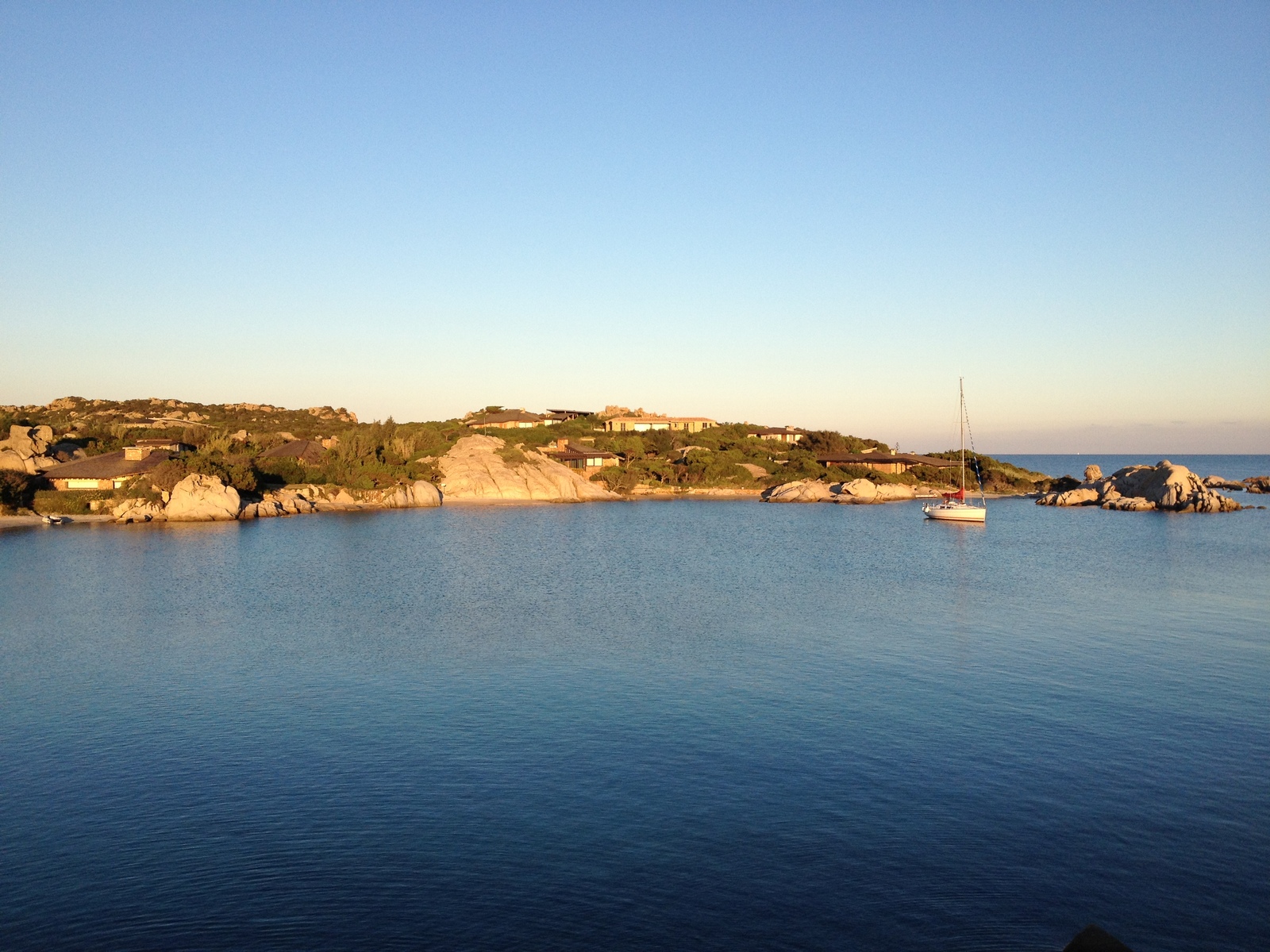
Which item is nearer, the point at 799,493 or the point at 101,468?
the point at 101,468

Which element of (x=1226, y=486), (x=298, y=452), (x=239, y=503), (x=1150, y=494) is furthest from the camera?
(x=1226, y=486)

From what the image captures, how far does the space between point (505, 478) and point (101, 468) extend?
1352 inches

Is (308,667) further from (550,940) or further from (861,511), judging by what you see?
(861,511)

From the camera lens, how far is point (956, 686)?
21.0m

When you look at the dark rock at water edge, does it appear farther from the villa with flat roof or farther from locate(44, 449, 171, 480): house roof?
the villa with flat roof

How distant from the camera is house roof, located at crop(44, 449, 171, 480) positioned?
70625 mm

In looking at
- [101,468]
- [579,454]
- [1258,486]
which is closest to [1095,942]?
[101,468]

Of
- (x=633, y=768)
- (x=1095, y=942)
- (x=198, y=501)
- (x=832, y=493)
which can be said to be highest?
(x=198, y=501)

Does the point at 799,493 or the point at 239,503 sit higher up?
the point at 239,503

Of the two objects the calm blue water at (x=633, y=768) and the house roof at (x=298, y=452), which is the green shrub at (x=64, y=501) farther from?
the calm blue water at (x=633, y=768)

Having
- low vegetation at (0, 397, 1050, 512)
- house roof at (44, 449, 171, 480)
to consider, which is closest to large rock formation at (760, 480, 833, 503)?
low vegetation at (0, 397, 1050, 512)

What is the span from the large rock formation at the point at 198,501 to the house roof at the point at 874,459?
65.9 meters

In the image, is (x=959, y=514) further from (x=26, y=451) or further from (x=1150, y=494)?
(x=26, y=451)

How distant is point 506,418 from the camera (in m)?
126
